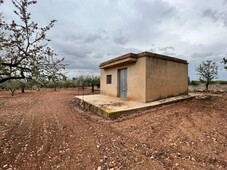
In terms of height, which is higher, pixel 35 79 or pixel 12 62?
pixel 12 62

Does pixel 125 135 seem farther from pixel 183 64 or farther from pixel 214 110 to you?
pixel 183 64

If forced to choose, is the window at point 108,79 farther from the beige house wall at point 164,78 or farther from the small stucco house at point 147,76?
the beige house wall at point 164,78

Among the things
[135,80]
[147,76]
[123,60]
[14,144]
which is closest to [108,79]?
[123,60]

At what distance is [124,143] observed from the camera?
535 centimetres

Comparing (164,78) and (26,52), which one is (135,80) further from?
(26,52)

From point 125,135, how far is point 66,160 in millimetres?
2221

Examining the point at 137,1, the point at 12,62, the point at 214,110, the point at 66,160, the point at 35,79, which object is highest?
the point at 137,1

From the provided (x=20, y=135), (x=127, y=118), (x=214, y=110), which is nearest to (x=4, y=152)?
(x=20, y=135)

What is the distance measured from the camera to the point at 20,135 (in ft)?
20.9

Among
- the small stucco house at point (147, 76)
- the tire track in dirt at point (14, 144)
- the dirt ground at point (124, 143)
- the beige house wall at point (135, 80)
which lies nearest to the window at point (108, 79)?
the beige house wall at point (135, 80)

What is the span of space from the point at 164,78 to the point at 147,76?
5.20 feet

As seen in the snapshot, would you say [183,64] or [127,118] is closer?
[127,118]

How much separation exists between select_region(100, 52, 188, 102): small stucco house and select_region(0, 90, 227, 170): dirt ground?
294 centimetres

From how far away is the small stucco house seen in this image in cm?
1041
